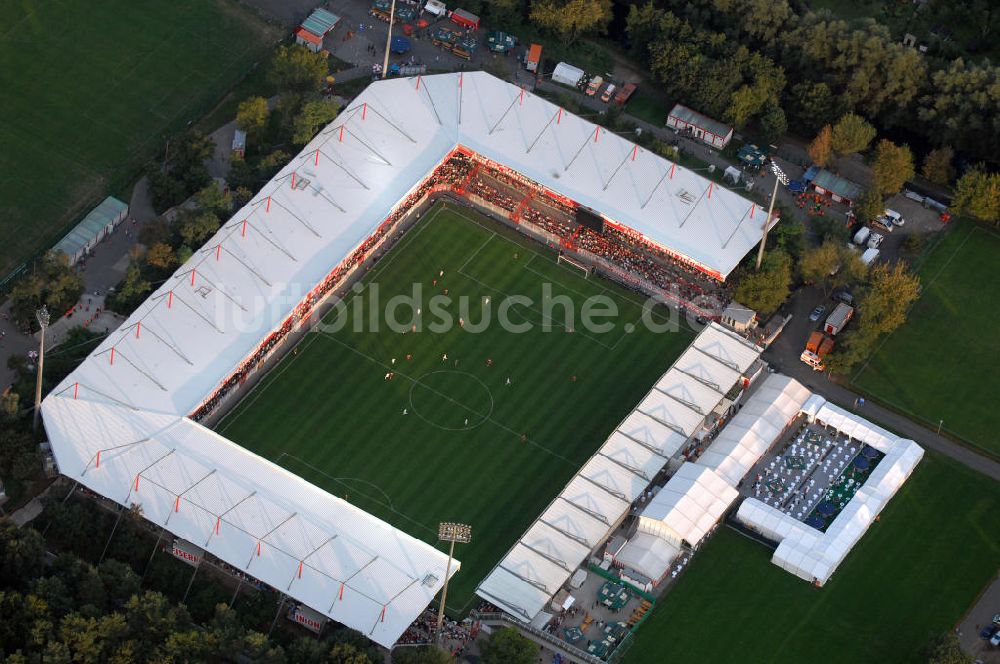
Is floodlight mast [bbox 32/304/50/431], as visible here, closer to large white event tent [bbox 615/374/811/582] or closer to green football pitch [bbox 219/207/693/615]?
green football pitch [bbox 219/207/693/615]

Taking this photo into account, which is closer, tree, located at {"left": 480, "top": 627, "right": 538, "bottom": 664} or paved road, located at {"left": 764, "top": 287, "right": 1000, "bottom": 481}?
tree, located at {"left": 480, "top": 627, "right": 538, "bottom": 664}

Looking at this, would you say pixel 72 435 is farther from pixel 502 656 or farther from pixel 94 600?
pixel 502 656

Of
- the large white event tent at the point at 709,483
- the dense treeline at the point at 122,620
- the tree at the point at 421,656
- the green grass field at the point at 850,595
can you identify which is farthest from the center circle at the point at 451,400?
the tree at the point at 421,656

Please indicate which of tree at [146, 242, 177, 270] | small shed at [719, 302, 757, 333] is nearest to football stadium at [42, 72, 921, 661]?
small shed at [719, 302, 757, 333]

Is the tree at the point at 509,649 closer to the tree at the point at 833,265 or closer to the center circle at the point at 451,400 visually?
the center circle at the point at 451,400

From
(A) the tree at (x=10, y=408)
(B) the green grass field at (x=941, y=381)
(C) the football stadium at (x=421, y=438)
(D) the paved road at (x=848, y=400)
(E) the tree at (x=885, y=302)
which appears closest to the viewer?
(C) the football stadium at (x=421, y=438)

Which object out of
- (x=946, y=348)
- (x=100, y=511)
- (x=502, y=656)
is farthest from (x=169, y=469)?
(x=946, y=348)
